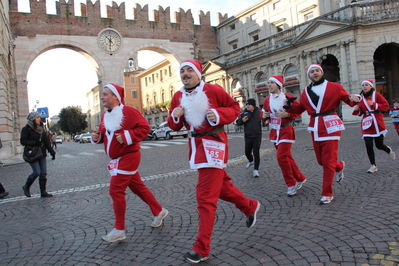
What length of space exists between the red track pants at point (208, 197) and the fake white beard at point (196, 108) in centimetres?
49

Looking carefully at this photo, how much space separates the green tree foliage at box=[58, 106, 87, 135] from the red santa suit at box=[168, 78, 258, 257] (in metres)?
95.2

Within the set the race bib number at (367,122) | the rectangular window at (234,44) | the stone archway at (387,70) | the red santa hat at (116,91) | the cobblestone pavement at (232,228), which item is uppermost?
the rectangular window at (234,44)

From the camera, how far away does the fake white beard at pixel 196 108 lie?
3.45 metres

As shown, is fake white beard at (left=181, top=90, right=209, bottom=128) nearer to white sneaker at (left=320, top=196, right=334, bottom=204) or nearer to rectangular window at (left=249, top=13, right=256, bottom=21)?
white sneaker at (left=320, top=196, right=334, bottom=204)

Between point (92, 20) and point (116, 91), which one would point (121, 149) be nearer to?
point (116, 91)

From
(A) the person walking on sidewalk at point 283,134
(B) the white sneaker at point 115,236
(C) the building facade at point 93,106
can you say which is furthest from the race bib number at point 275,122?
(C) the building facade at point 93,106

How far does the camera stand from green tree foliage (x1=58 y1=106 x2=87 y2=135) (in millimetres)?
92875

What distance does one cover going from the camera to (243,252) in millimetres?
3279

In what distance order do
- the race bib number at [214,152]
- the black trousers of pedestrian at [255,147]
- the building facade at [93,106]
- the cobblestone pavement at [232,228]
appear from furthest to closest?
1. the building facade at [93,106]
2. the black trousers of pedestrian at [255,147]
3. the race bib number at [214,152]
4. the cobblestone pavement at [232,228]

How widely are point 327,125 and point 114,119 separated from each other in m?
2.82

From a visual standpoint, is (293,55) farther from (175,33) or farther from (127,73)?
(127,73)

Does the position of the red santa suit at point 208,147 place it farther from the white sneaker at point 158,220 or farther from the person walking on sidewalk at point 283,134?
the person walking on sidewalk at point 283,134

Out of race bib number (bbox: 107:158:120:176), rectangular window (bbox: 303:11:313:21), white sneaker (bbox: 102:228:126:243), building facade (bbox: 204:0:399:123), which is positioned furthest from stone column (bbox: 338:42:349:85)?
white sneaker (bbox: 102:228:126:243)

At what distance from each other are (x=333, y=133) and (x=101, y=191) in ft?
15.1
